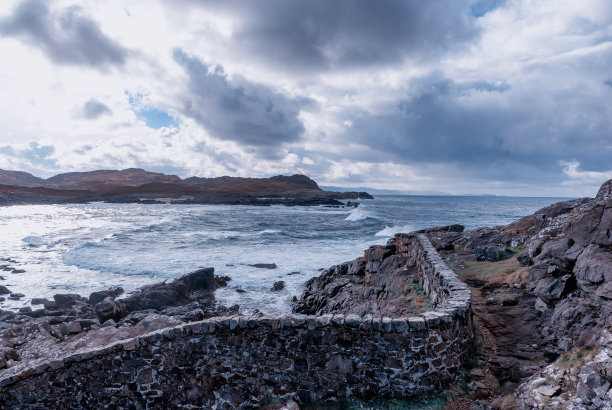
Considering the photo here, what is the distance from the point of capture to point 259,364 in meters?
6.70

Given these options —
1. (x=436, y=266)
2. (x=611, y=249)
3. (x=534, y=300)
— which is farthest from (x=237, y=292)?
(x=611, y=249)

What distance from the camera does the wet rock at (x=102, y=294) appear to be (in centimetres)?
1781

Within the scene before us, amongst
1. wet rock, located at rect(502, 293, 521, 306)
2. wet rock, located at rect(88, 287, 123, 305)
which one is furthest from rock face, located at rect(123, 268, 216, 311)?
wet rock, located at rect(502, 293, 521, 306)

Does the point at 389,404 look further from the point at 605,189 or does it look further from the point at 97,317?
the point at 97,317

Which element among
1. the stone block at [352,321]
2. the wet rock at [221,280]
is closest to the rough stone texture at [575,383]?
the stone block at [352,321]

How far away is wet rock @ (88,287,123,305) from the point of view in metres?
17.8

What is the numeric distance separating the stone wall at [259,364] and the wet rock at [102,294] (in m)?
11.9

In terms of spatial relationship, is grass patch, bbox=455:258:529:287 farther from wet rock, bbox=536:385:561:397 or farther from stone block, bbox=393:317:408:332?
stone block, bbox=393:317:408:332

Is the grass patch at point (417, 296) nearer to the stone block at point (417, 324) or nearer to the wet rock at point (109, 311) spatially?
the stone block at point (417, 324)

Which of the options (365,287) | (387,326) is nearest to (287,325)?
(387,326)

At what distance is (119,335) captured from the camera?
11.2m

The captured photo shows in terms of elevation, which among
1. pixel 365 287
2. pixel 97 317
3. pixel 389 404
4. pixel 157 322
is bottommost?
pixel 97 317

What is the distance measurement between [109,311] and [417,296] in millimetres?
14080

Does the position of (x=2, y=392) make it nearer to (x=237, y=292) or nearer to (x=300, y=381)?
(x=300, y=381)
